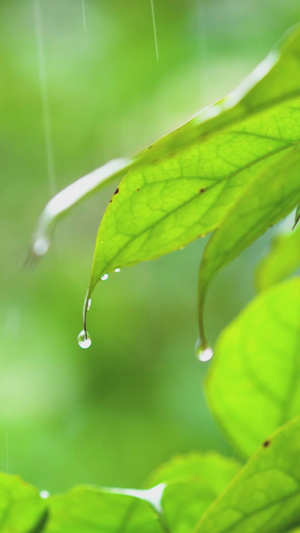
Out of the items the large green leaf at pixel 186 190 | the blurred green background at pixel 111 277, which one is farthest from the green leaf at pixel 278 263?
the blurred green background at pixel 111 277

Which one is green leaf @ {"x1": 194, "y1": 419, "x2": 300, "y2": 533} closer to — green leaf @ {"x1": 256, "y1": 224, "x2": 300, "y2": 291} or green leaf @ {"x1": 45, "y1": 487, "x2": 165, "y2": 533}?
green leaf @ {"x1": 45, "y1": 487, "x2": 165, "y2": 533}

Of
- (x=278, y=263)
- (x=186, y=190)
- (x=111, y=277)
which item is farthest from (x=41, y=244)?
(x=111, y=277)

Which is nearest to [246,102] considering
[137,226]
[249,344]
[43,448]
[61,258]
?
[137,226]

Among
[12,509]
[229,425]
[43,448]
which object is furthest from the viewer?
[43,448]

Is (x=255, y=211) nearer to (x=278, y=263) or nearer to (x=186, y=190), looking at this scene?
(x=186, y=190)

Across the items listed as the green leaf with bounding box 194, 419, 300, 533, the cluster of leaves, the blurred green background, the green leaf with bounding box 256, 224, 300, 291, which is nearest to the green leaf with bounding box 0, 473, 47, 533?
the cluster of leaves

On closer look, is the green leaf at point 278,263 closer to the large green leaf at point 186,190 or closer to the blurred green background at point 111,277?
the large green leaf at point 186,190

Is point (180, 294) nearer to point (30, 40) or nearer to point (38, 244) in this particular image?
point (30, 40)
